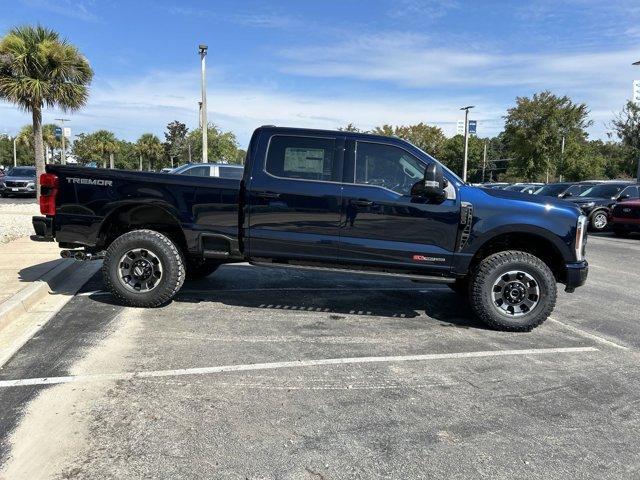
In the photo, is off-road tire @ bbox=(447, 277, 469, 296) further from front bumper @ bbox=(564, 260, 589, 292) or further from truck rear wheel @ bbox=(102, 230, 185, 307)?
truck rear wheel @ bbox=(102, 230, 185, 307)

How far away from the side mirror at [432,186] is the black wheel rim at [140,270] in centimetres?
305

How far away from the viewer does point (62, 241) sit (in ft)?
20.4

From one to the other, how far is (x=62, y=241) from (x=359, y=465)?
476 cm

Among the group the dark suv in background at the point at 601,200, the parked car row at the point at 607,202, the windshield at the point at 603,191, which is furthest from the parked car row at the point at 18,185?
the windshield at the point at 603,191

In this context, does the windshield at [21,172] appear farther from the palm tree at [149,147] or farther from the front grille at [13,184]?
the palm tree at [149,147]

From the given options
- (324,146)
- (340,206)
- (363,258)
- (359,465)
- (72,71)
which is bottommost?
(359,465)

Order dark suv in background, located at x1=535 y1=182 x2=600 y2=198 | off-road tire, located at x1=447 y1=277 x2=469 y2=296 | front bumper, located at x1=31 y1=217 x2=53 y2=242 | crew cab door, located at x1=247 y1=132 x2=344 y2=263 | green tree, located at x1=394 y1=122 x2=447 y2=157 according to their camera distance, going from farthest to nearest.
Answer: green tree, located at x1=394 y1=122 x2=447 y2=157
dark suv in background, located at x1=535 y1=182 x2=600 y2=198
off-road tire, located at x1=447 y1=277 x2=469 y2=296
front bumper, located at x1=31 y1=217 x2=53 y2=242
crew cab door, located at x1=247 y1=132 x2=344 y2=263

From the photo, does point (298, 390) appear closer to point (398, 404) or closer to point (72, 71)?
point (398, 404)

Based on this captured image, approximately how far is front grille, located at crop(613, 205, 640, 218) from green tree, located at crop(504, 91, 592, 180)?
21.8 m

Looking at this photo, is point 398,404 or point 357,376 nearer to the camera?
point 398,404

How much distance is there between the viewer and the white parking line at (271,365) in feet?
13.4

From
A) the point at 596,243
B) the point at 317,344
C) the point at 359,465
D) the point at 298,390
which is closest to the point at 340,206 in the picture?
the point at 317,344

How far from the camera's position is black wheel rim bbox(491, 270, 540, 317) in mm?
5680

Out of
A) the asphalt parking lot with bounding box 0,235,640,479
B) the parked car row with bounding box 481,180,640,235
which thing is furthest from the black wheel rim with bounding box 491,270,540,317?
the parked car row with bounding box 481,180,640,235
